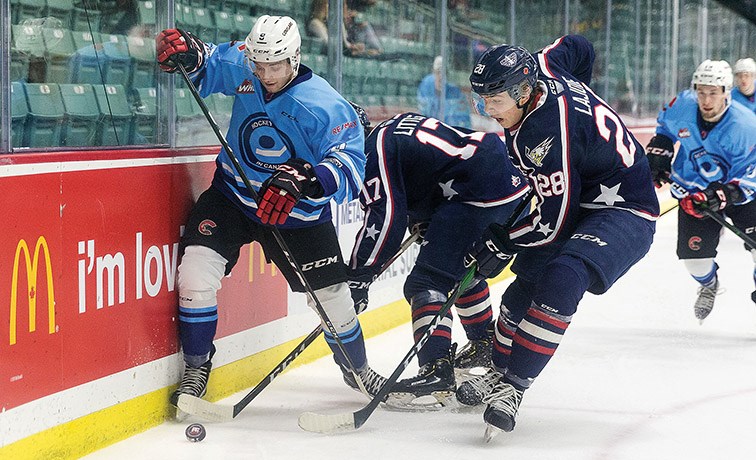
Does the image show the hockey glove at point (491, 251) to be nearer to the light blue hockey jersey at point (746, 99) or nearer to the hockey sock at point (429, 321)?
the hockey sock at point (429, 321)

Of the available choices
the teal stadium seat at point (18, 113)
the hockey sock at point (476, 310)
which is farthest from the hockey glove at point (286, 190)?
the hockey sock at point (476, 310)

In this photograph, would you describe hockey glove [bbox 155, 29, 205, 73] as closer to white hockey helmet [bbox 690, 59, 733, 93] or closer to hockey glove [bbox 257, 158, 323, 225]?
hockey glove [bbox 257, 158, 323, 225]

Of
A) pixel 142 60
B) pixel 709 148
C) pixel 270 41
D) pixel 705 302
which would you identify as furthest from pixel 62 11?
pixel 705 302

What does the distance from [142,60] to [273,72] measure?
18.1 inches

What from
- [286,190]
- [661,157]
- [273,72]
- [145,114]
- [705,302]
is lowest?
[705,302]

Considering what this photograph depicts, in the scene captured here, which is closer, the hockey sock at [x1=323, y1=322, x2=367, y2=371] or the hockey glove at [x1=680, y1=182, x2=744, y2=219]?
the hockey sock at [x1=323, y1=322, x2=367, y2=371]

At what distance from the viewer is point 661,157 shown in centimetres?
472

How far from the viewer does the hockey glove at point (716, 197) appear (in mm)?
4449

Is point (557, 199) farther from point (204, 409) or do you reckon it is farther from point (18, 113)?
point (18, 113)

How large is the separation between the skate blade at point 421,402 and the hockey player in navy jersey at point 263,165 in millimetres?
168

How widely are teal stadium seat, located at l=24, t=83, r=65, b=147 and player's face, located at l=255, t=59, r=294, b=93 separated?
50 cm

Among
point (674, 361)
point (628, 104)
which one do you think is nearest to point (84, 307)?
point (674, 361)

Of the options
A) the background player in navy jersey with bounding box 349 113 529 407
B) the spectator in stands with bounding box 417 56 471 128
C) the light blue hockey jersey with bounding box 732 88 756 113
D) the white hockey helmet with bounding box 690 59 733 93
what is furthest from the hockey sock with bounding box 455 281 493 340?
the light blue hockey jersey with bounding box 732 88 756 113

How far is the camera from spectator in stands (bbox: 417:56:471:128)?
5.51 metres
